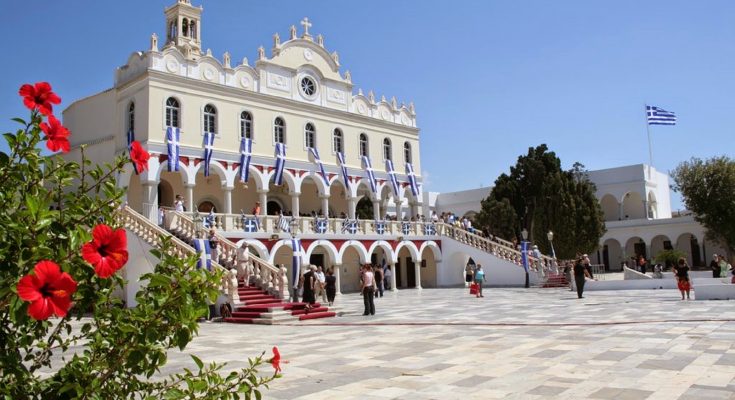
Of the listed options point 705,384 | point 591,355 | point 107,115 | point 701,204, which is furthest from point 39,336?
point 701,204

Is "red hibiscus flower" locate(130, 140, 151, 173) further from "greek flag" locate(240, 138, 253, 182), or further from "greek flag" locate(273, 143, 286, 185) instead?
"greek flag" locate(273, 143, 286, 185)

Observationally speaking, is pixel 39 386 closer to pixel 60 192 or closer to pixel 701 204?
pixel 60 192

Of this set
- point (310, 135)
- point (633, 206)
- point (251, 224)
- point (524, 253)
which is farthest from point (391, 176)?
point (633, 206)

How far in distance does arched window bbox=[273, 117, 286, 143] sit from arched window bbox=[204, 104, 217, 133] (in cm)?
340

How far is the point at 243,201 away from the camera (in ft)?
105

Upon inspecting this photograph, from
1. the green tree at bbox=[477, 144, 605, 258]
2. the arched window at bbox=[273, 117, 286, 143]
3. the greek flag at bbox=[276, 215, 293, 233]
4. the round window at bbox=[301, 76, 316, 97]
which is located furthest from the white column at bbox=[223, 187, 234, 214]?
the green tree at bbox=[477, 144, 605, 258]

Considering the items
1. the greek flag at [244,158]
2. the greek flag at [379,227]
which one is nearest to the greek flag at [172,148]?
the greek flag at [244,158]

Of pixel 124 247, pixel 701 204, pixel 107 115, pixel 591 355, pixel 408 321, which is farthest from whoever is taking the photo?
pixel 701 204

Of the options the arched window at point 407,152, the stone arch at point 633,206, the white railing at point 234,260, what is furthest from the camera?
the stone arch at point 633,206

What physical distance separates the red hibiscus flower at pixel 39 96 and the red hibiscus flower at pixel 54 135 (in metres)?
0.06

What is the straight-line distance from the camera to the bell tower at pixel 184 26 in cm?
3428

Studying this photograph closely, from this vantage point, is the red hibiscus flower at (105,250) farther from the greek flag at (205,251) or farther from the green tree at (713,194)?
the green tree at (713,194)

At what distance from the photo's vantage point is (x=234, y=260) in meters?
20.7

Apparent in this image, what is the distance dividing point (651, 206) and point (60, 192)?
169 feet
